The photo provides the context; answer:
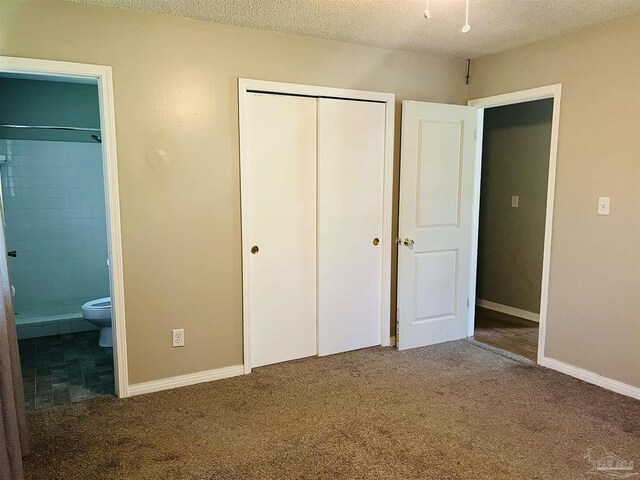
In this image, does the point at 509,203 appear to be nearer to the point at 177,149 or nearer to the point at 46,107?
the point at 177,149

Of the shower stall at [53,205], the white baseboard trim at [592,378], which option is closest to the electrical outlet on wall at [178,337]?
the shower stall at [53,205]

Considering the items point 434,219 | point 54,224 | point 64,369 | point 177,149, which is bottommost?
point 64,369

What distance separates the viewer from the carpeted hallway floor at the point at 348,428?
216 cm

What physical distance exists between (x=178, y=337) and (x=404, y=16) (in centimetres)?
249

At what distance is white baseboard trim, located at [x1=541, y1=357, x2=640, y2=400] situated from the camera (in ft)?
9.51

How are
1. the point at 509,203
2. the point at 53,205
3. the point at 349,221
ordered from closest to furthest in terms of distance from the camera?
the point at 349,221 < the point at 53,205 < the point at 509,203

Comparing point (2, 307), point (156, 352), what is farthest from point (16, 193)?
point (2, 307)

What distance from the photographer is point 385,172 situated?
3.63 metres

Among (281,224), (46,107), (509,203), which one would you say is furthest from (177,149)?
(509,203)

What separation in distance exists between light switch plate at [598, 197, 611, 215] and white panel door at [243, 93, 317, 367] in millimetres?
1926

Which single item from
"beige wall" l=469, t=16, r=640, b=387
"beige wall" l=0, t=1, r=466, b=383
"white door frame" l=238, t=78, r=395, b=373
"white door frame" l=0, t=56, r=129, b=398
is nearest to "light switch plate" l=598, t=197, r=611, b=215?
"beige wall" l=469, t=16, r=640, b=387

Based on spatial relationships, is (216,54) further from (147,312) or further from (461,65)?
(461,65)

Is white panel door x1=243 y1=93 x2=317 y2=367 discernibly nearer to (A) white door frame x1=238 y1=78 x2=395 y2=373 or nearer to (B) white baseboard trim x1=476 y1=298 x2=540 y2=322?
(A) white door frame x1=238 y1=78 x2=395 y2=373

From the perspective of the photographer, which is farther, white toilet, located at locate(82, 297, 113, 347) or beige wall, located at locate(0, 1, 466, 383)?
white toilet, located at locate(82, 297, 113, 347)
